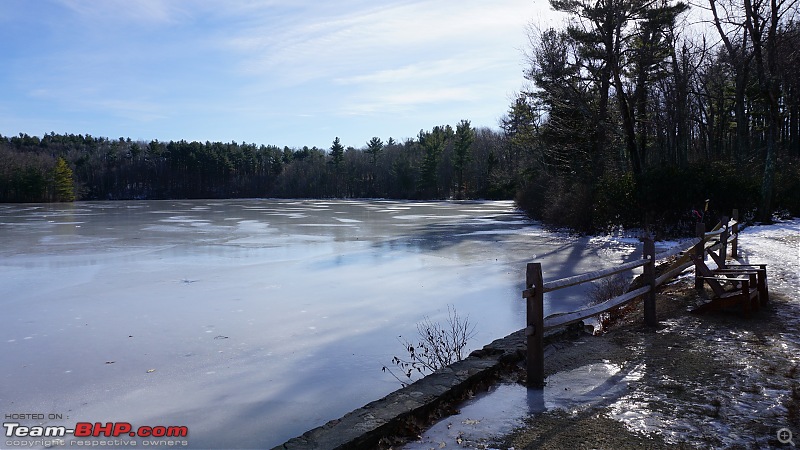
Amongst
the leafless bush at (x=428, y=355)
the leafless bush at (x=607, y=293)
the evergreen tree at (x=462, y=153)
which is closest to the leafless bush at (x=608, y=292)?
the leafless bush at (x=607, y=293)

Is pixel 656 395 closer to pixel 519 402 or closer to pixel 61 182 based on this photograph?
pixel 519 402

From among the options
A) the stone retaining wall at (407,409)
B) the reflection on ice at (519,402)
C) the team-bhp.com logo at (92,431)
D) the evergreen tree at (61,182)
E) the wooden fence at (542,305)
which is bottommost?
the team-bhp.com logo at (92,431)

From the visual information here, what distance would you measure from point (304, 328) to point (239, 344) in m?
1.15

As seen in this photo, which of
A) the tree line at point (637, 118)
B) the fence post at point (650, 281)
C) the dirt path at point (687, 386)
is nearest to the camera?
the dirt path at point (687, 386)

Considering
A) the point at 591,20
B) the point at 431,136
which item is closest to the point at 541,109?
the point at 591,20

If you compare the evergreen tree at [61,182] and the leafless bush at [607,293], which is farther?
the evergreen tree at [61,182]

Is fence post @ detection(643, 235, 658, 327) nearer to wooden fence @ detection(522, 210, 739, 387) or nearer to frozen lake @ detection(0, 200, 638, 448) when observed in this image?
wooden fence @ detection(522, 210, 739, 387)

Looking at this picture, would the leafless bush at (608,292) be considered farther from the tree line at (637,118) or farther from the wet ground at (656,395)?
the tree line at (637,118)

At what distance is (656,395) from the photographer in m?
4.83

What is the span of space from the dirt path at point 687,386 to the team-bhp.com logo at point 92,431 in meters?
3.07

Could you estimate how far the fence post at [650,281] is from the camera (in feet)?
23.2

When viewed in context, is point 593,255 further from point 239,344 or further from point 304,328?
point 239,344

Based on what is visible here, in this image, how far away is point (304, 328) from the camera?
8.59m

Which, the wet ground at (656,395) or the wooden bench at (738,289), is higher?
the wooden bench at (738,289)
